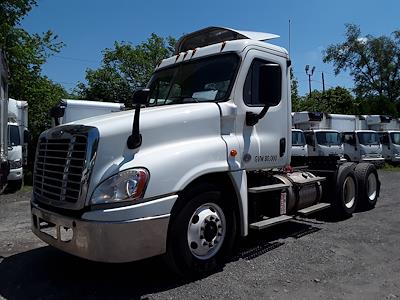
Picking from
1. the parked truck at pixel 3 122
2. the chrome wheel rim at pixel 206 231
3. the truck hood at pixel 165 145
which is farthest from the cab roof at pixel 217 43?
the parked truck at pixel 3 122

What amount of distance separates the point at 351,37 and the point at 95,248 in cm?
4610

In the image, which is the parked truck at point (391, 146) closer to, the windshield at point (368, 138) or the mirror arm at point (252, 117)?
the windshield at point (368, 138)

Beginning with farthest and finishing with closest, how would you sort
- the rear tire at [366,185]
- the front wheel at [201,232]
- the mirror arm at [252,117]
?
1. the rear tire at [366,185]
2. the mirror arm at [252,117]
3. the front wheel at [201,232]

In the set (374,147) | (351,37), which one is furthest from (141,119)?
(351,37)

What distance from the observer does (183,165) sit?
15.7 feet

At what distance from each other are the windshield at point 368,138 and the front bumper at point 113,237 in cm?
2101

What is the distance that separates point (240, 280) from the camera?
5.02 meters

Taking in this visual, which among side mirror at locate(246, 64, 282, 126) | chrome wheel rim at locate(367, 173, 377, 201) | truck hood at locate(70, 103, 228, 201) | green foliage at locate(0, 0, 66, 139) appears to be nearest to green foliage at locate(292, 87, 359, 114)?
green foliage at locate(0, 0, 66, 139)

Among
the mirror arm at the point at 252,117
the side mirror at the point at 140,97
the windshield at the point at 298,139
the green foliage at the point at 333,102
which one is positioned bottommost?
the mirror arm at the point at 252,117

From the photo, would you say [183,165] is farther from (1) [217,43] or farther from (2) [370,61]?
(2) [370,61]

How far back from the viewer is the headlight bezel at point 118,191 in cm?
441

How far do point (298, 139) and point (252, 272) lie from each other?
17.4 meters

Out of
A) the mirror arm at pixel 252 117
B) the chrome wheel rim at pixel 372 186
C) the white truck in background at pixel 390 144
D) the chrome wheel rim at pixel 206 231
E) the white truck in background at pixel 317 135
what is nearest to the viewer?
the chrome wheel rim at pixel 206 231

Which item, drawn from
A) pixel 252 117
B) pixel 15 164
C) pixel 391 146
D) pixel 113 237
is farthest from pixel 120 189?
pixel 391 146
